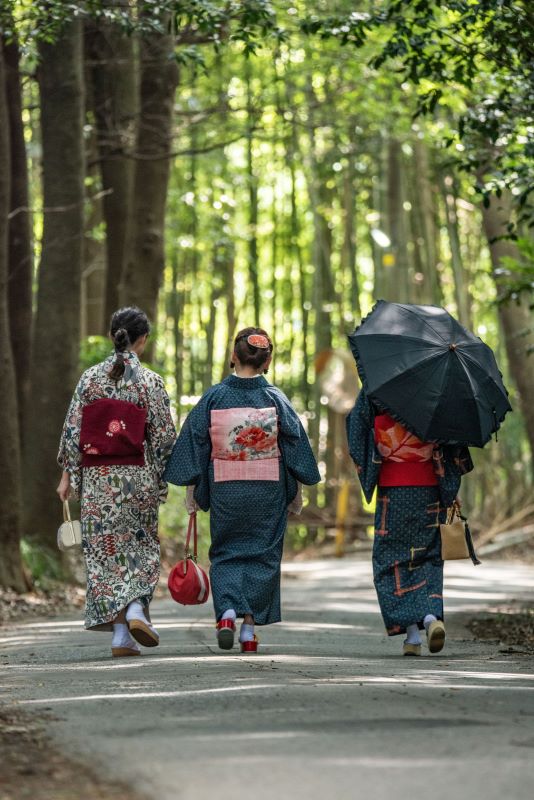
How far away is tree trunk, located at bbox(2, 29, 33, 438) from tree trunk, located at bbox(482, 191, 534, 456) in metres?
5.53

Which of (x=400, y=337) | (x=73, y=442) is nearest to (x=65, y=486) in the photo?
(x=73, y=442)

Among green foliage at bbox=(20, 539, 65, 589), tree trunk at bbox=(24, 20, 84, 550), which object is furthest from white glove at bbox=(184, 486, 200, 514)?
tree trunk at bbox=(24, 20, 84, 550)

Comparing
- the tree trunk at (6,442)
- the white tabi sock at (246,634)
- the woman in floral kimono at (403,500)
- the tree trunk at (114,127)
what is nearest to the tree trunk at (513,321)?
the tree trunk at (114,127)

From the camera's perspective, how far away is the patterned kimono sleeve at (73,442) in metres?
7.69

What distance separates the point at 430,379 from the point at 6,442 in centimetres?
471

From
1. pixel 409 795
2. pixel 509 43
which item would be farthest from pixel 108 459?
pixel 409 795

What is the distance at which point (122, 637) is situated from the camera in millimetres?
7367

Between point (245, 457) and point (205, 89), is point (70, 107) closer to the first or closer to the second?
point (245, 457)

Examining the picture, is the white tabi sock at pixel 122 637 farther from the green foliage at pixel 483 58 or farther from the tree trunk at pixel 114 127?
the tree trunk at pixel 114 127

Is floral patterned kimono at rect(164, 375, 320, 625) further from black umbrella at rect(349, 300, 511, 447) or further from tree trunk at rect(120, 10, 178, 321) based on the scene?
tree trunk at rect(120, 10, 178, 321)

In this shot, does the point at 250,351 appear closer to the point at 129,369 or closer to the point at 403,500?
the point at 129,369

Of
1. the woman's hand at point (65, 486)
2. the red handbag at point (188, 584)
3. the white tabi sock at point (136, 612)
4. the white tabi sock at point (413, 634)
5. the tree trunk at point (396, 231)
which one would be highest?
the tree trunk at point (396, 231)

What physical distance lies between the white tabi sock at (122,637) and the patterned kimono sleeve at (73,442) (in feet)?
2.88

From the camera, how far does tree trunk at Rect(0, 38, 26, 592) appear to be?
35.7 feet
